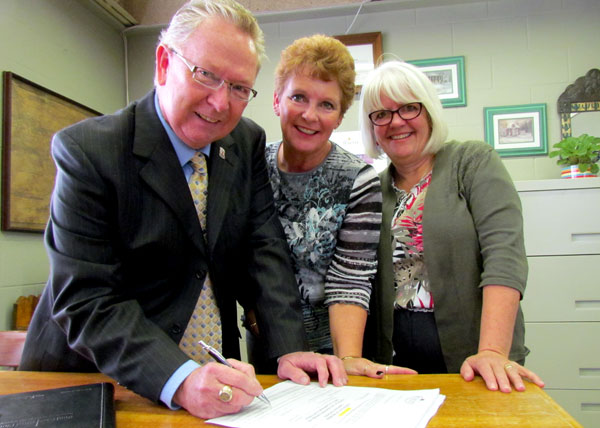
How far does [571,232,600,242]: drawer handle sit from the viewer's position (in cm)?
255

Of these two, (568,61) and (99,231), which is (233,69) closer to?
(99,231)

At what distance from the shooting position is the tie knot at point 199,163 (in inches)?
44.1

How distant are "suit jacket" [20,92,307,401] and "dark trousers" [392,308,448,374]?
0.38 metres

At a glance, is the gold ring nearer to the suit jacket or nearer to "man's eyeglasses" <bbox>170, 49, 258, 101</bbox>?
the suit jacket

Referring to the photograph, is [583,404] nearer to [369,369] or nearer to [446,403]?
[369,369]

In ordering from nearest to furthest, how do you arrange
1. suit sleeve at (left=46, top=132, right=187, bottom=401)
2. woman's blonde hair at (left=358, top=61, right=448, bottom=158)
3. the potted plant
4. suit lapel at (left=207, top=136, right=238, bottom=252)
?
suit sleeve at (left=46, top=132, right=187, bottom=401)
suit lapel at (left=207, top=136, right=238, bottom=252)
woman's blonde hair at (left=358, top=61, right=448, bottom=158)
the potted plant

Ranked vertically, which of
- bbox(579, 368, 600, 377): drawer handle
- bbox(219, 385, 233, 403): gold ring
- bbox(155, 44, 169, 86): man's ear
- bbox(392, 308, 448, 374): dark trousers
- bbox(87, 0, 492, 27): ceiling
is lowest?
bbox(579, 368, 600, 377): drawer handle

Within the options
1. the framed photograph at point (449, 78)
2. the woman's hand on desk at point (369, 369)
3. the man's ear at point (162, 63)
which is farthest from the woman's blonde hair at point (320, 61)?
the framed photograph at point (449, 78)

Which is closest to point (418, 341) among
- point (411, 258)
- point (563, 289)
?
point (411, 258)

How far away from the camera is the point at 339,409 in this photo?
784 millimetres

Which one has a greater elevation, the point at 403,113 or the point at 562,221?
the point at 403,113

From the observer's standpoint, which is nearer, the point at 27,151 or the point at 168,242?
the point at 168,242

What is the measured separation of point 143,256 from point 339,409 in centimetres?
50

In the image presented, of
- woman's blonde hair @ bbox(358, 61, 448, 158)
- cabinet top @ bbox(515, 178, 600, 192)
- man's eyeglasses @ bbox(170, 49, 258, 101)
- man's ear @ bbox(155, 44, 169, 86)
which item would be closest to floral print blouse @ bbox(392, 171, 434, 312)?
woman's blonde hair @ bbox(358, 61, 448, 158)
